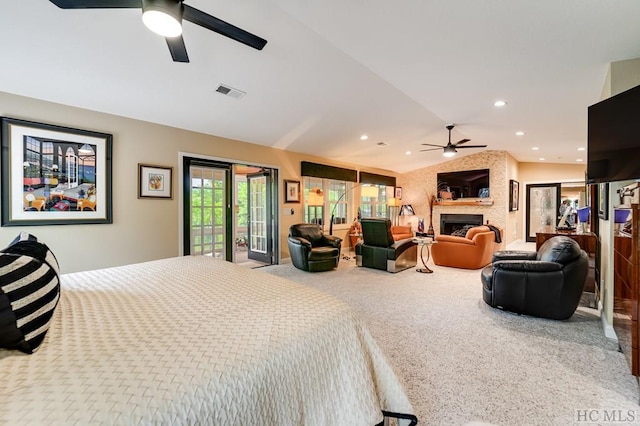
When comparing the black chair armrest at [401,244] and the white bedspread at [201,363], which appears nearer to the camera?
the white bedspread at [201,363]

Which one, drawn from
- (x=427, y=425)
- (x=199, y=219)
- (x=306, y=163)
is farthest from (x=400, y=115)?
(x=427, y=425)

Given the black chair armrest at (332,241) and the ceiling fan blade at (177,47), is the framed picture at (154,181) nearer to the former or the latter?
the ceiling fan blade at (177,47)

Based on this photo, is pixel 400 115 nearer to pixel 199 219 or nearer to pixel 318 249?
pixel 318 249

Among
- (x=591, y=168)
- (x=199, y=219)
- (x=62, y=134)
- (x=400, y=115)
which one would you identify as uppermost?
(x=400, y=115)

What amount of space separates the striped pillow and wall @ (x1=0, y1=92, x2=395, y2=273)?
2784mm

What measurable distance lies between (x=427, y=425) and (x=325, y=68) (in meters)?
3.32

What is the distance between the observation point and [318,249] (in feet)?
Answer: 16.6

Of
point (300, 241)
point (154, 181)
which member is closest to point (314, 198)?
point (300, 241)

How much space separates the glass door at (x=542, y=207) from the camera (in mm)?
8305

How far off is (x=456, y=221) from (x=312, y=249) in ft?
17.2

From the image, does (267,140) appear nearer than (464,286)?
No

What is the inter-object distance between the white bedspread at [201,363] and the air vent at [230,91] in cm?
255

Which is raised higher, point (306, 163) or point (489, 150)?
point (489, 150)

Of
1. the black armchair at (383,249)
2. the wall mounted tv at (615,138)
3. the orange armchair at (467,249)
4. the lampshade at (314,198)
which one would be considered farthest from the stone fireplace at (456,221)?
the wall mounted tv at (615,138)
